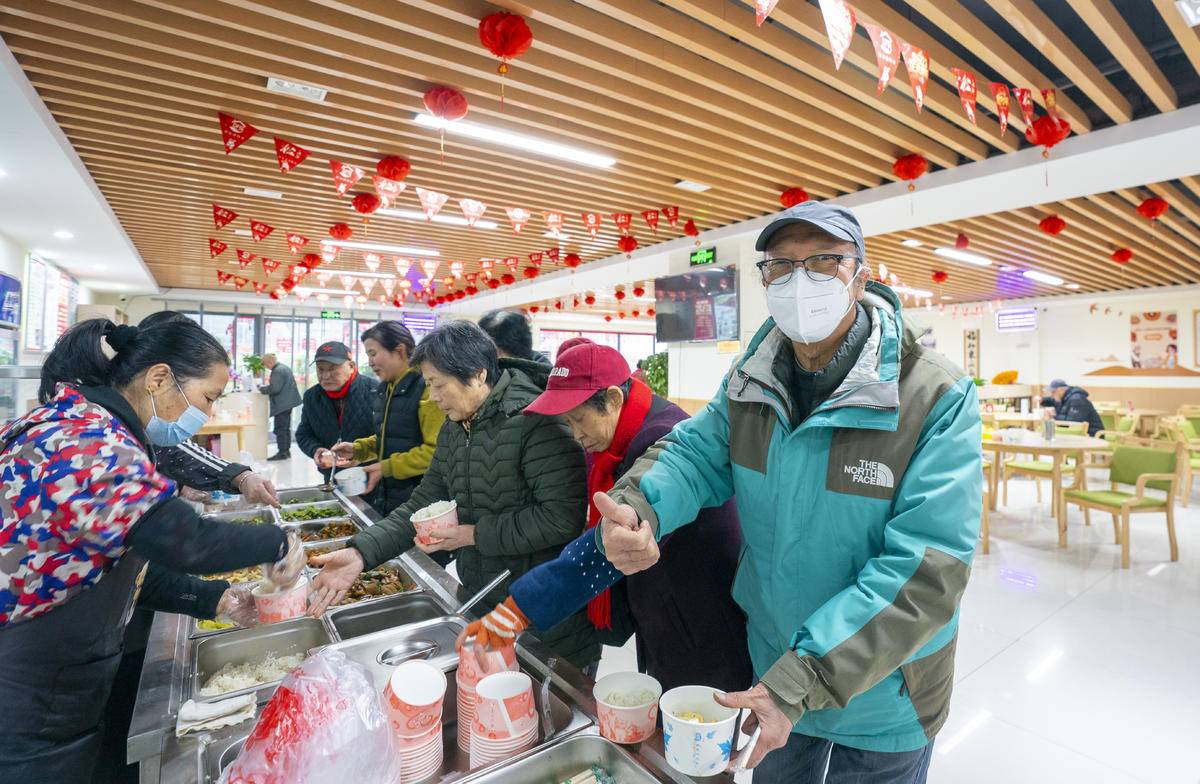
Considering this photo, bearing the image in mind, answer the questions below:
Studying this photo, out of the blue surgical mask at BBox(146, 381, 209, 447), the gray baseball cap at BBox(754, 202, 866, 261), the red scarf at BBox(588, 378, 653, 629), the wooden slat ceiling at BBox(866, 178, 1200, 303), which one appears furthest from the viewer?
the wooden slat ceiling at BBox(866, 178, 1200, 303)

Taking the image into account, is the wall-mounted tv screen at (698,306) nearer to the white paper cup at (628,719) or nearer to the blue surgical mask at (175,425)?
the blue surgical mask at (175,425)

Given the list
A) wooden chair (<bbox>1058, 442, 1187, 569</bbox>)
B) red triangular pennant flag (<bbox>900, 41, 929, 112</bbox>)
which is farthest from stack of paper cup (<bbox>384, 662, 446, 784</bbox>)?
wooden chair (<bbox>1058, 442, 1187, 569</bbox>)

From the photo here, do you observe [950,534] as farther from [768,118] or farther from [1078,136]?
[1078,136]

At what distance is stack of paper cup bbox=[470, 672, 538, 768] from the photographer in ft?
3.36

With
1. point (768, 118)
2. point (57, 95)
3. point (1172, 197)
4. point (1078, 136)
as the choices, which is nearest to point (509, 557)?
point (768, 118)

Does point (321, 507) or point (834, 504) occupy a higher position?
point (834, 504)

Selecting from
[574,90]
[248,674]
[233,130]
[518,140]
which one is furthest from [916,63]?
[233,130]

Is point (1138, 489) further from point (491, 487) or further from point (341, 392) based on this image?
point (341, 392)

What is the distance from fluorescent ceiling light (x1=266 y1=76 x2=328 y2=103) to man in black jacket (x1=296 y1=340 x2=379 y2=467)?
1589 mm

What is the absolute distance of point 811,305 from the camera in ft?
3.78

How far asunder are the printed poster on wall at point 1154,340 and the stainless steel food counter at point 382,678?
605 inches

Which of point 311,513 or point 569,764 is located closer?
point 569,764

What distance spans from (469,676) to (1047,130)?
4.69m

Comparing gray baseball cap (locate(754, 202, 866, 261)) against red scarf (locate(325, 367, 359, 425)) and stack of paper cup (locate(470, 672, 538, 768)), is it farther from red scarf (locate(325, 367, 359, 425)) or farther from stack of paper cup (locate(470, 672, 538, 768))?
red scarf (locate(325, 367, 359, 425))
